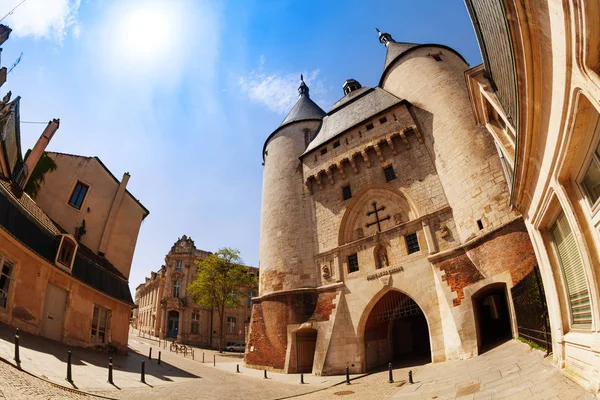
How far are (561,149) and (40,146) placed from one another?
68.8ft

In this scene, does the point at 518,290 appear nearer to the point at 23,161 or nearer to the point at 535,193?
the point at 535,193

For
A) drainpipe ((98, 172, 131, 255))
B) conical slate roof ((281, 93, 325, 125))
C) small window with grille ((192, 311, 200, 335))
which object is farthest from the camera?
small window with grille ((192, 311, 200, 335))

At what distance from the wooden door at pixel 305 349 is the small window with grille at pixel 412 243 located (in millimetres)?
7282

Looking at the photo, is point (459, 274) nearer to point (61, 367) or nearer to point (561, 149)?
point (561, 149)

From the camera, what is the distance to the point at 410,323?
1906 cm

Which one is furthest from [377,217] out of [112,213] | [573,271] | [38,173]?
[38,173]

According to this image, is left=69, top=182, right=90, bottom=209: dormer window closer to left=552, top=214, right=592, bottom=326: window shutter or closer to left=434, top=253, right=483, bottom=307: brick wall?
left=434, top=253, right=483, bottom=307: brick wall

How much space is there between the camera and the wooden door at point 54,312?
1098cm

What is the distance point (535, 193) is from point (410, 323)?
15712mm

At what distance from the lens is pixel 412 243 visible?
50.9 feet

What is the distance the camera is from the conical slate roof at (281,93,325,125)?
25.9m

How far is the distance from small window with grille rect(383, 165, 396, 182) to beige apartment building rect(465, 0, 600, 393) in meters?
10.9

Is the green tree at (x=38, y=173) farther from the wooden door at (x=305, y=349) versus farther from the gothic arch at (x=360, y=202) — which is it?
the gothic arch at (x=360, y=202)

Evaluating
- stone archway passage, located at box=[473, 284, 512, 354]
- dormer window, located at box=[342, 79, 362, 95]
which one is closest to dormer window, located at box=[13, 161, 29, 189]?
stone archway passage, located at box=[473, 284, 512, 354]
